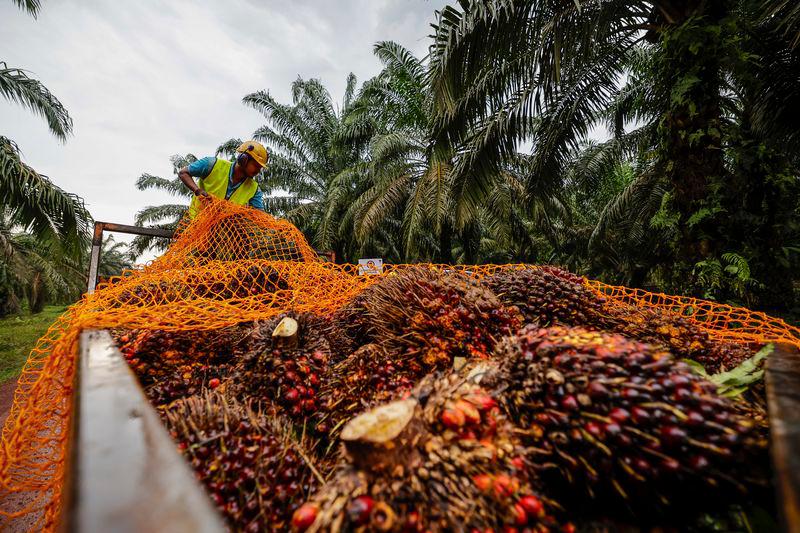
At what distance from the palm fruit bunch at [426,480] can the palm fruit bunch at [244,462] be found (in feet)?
0.85

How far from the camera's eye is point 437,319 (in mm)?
1224

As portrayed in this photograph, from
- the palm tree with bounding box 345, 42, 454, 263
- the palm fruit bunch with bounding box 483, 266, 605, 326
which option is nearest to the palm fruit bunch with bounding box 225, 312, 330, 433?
the palm fruit bunch with bounding box 483, 266, 605, 326

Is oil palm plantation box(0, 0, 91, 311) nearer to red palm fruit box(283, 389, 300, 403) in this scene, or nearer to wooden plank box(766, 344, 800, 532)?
red palm fruit box(283, 389, 300, 403)

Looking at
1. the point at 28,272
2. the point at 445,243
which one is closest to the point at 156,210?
the point at 28,272

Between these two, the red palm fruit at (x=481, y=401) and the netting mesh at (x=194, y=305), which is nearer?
the red palm fruit at (x=481, y=401)

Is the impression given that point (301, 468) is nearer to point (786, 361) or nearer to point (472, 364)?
point (472, 364)

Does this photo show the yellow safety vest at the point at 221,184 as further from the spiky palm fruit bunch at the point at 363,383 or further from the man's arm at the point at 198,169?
the spiky palm fruit bunch at the point at 363,383

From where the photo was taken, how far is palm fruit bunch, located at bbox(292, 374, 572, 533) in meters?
0.57

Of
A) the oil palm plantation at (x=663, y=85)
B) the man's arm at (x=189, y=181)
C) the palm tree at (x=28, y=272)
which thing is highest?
the oil palm plantation at (x=663, y=85)

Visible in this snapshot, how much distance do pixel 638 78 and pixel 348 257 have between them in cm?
1140

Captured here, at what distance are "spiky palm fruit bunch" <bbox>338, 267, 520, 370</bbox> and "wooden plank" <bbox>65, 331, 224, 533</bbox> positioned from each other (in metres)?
0.82

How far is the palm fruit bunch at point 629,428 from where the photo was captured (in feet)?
1.98

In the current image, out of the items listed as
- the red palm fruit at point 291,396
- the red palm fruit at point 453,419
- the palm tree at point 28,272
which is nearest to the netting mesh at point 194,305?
the red palm fruit at point 291,396

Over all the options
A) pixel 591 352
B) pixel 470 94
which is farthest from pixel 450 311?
pixel 470 94
